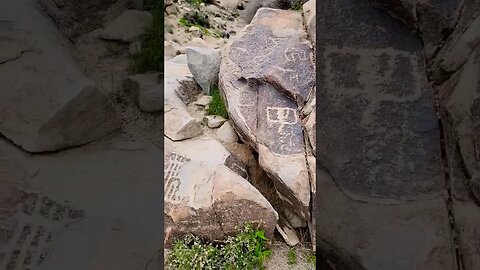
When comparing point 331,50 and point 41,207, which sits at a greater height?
point 331,50

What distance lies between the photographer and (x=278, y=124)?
2.93 m

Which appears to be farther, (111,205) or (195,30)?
(195,30)

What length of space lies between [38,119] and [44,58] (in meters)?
0.08

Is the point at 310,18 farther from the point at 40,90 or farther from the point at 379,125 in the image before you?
the point at 40,90

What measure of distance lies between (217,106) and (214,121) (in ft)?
0.38

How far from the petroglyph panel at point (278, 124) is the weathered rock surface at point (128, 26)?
217 centimetres

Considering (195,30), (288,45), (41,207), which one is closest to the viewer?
(41,207)

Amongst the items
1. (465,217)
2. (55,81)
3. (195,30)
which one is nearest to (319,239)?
(465,217)

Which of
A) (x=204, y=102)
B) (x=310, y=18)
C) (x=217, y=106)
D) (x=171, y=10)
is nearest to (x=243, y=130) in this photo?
(x=217, y=106)

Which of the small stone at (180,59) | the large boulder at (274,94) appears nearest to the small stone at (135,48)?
the large boulder at (274,94)

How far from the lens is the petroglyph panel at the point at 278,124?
112 inches

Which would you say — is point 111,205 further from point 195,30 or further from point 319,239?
point 195,30

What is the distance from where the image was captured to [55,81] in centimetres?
67

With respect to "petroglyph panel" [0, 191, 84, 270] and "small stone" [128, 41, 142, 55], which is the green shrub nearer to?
"small stone" [128, 41, 142, 55]
